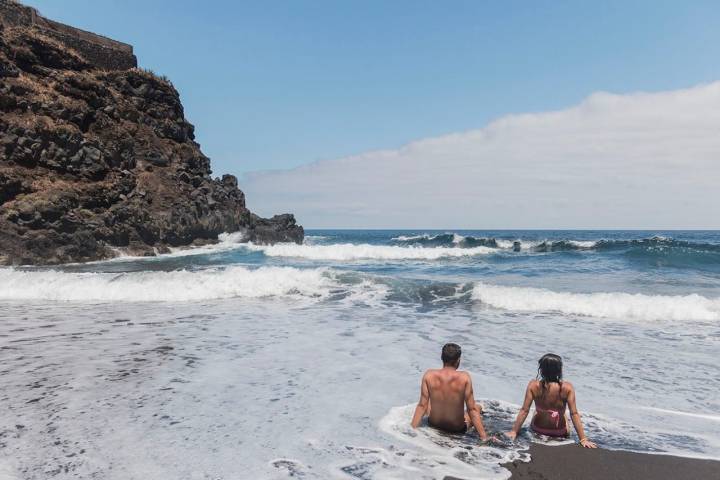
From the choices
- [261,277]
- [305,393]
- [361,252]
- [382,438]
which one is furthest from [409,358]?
[361,252]

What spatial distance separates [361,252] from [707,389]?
28.9 metres

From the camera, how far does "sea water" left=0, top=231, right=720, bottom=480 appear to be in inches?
170

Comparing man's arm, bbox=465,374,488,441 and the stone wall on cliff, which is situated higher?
the stone wall on cliff

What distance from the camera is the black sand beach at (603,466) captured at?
12.8ft

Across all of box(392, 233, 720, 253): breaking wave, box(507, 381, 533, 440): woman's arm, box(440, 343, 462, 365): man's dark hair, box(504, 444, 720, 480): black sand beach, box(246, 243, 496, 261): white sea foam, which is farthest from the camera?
box(392, 233, 720, 253): breaking wave

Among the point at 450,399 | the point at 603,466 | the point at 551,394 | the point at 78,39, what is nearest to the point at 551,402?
the point at 551,394

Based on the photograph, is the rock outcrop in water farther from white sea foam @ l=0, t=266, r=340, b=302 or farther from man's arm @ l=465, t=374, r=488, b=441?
man's arm @ l=465, t=374, r=488, b=441

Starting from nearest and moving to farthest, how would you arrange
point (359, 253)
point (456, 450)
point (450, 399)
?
point (456, 450) → point (450, 399) → point (359, 253)

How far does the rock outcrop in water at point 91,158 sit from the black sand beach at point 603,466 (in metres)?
24.8

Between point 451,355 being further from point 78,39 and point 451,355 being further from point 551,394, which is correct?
point 78,39

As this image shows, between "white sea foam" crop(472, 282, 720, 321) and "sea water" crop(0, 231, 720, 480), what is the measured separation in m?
0.07

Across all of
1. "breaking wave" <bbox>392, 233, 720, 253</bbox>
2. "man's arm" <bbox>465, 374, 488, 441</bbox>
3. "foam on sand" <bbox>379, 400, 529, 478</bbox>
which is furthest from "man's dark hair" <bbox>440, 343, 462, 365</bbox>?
"breaking wave" <bbox>392, 233, 720, 253</bbox>

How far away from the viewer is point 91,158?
92.6ft

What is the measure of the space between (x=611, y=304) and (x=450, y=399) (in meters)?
10.0
